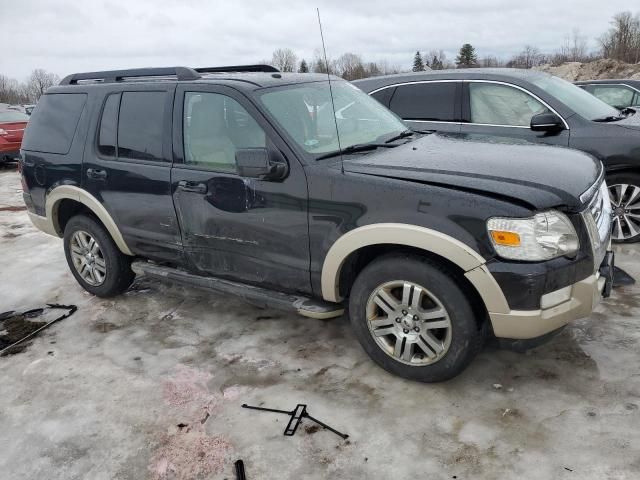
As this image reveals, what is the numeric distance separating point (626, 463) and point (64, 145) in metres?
4.65

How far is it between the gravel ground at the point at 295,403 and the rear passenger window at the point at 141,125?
55.2 inches

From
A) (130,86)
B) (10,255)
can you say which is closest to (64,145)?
(130,86)

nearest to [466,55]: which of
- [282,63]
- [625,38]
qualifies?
[625,38]

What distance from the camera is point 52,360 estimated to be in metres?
3.86

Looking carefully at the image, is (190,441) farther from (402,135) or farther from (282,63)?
(282,63)

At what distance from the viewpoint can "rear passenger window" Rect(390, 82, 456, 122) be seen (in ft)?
18.6

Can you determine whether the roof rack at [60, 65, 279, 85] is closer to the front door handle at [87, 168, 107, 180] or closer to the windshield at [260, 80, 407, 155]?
the windshield at [260, 80, 407, 155]

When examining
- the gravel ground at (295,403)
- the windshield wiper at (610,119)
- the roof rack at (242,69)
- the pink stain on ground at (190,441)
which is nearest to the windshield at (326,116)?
the roof rack at (242,69)

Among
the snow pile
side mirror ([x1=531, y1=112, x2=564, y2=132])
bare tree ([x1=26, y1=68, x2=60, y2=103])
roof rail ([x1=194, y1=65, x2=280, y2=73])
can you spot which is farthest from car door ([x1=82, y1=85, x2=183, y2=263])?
bare tree ([x1=26, y1=68, x2=60, y2=103])

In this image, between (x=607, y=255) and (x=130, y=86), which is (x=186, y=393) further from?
(x=607, y=255)

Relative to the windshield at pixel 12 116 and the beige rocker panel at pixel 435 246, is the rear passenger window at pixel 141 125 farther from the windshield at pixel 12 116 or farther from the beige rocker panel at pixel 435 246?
the windshield at pixel 12 116

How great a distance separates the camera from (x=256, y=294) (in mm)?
3695

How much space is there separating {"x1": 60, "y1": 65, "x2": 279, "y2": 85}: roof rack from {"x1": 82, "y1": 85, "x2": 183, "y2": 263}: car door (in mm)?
143

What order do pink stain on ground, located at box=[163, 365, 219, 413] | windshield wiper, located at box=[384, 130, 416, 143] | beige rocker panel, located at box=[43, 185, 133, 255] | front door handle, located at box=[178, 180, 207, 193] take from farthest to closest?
beige rocker panel, located at box=[43, 185, 133, 255] < windshield wiper, located at box=[384, 130, 416, 143] < front door handle, located at box=[178, 180, 207, 193] < pink stain on ground, located at box=[163, 365, 219, 413]
